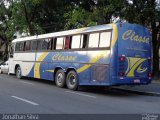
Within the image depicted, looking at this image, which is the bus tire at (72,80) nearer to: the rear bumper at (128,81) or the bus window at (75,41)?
the bus window at (75,41)

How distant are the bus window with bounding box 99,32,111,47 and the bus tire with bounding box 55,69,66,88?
11.5ft

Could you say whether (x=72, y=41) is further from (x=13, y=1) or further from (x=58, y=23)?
(x=58, y=23)

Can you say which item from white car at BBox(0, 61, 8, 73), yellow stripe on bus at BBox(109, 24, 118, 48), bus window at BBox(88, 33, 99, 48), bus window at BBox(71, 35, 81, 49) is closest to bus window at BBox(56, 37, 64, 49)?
bus window at BBox(71, 35, 81, 49)

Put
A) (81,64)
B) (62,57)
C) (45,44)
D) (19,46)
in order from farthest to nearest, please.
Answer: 1. (19,46)
2. (45,44)
3. (62,57)
4. (81,64)

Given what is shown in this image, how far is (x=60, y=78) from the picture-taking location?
730 inches

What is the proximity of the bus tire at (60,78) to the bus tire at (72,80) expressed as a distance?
0.39 metres

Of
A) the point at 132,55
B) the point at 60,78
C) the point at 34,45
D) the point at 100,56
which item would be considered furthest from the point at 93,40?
the point at 34,45

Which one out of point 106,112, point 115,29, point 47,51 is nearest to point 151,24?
point 47,51

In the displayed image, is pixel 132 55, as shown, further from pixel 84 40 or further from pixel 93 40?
pixel 84 40

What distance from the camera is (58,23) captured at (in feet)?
147

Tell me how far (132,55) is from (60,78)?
4719mm

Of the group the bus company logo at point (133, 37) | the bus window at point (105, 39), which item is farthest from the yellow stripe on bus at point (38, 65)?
the bus company logo at point (133, 37)

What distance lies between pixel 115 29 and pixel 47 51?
19.5 feet

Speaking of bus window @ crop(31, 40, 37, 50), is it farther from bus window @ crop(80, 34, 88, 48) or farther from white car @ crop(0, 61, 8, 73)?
white car @ crop(0, 61, 8, 73)
